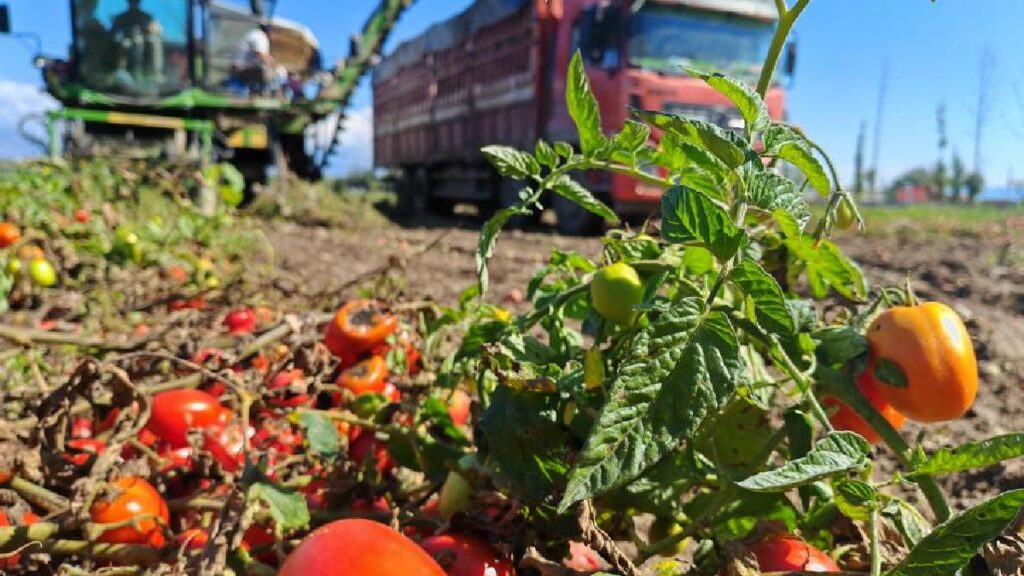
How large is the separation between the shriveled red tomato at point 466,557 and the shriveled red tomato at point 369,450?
39 cm

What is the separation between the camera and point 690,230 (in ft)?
2.89

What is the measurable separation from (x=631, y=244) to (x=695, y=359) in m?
0.37

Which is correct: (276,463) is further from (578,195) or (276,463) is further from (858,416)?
(858,416)

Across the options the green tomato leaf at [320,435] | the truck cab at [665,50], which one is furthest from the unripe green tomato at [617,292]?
the truck cab at [665,50]

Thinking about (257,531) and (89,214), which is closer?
(257,531)

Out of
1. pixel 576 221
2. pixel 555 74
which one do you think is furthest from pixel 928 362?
pixel 555 74

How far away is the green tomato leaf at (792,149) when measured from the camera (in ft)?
3.06

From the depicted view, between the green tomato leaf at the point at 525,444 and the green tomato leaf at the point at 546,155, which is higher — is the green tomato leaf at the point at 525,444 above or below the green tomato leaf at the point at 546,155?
below

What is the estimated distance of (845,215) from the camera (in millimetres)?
1151

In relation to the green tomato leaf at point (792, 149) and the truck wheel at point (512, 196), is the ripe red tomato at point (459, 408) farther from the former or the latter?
the truck wheel at point (512, 196)

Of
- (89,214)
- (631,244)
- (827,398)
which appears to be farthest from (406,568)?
(89,214)

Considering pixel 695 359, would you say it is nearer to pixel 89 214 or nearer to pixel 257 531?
pixel 257 531

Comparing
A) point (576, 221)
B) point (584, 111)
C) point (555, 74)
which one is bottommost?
point (576, 221)

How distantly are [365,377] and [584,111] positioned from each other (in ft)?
3.10
